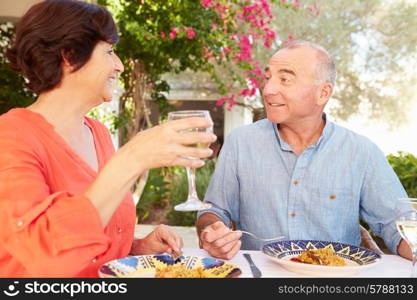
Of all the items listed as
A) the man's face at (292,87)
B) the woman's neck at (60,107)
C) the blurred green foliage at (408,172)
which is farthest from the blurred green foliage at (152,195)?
the woman's neck at (60,107)

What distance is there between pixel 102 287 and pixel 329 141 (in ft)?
5.32

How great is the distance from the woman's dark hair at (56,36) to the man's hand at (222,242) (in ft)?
2.72

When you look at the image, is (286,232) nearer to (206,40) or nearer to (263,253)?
(263,253)

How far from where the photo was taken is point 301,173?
8.73 ft

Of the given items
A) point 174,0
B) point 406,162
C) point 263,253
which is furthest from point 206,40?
point 263,253

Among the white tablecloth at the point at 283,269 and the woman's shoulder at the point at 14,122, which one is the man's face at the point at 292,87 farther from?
the woman's shoulder at the point at 14,122

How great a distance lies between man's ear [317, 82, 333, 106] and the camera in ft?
9.26

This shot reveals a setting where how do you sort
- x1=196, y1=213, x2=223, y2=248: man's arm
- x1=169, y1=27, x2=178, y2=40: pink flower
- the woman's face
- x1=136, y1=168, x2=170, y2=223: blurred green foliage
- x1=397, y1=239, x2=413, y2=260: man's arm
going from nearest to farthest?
1. the woman's face
2. x1=397, y1=239, x2=413, y2=260: man's arm
3. x1=196, y1=213, x2=223, y2=248: man's arm
4. x1=169, y1=27, x2=178, y2=40: pink flower
5. x1=136, y1=168, x2=170, y2=223: blurred green foliage

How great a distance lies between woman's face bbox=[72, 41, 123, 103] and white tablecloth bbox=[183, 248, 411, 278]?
77 cm

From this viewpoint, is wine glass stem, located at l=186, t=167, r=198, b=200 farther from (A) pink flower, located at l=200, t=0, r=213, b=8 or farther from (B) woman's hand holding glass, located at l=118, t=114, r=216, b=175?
(A) pink flower, located at l=200, t=0, r=213, b=8

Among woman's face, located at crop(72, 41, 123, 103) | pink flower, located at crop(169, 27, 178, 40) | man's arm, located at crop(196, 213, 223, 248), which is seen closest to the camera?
woman's face, located at crop(72, 41, 123, 103)

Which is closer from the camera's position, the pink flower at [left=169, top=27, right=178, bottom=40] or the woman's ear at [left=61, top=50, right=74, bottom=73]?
the woman's ear at [left=61, top=50, right=74, bottom=73]

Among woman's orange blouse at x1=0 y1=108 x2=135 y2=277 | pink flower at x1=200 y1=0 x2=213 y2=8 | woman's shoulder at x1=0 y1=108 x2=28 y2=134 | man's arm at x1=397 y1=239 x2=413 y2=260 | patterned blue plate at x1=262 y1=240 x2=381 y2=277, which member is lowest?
man's arm at x1=397 y1=239 x2=413 y2=260

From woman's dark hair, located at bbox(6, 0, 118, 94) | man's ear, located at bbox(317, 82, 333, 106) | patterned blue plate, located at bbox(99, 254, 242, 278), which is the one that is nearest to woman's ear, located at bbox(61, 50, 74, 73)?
woman's dark hair, located at bbox(6, 0, 118, 94)
